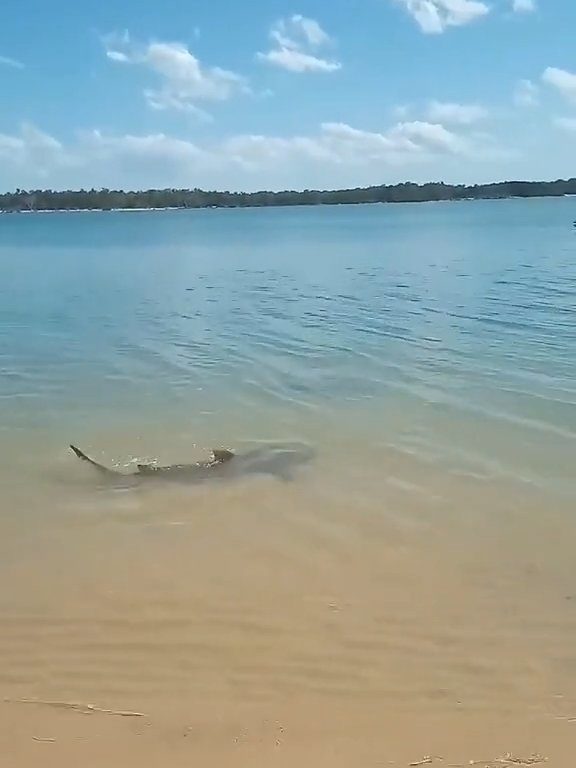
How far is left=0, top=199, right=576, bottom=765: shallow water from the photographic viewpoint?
5125 mm

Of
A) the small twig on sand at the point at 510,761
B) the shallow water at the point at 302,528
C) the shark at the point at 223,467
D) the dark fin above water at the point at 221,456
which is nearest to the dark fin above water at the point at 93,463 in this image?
the shark at the point at 223,467

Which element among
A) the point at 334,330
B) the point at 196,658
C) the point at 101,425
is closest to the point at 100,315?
the point at 334,330

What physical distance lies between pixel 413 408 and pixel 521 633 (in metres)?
6.30

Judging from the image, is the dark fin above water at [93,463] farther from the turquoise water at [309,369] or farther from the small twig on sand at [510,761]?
the small twig on sand at [510,761]

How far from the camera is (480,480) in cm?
862

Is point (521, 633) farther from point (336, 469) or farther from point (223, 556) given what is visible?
point (336, 469)

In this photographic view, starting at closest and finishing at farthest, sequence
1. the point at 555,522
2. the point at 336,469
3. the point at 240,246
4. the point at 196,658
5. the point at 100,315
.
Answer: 1. the point at 196,658
2. the point at 555,522
3. the point at 336,469
4. the point at 100,315
5. the point at 240,246

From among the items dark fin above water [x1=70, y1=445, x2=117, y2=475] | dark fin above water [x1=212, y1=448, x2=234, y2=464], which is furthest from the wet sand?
dark fin above water [x1=212, y1=448, x2=234, y2=464]

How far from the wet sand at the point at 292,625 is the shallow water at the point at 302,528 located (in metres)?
0.02

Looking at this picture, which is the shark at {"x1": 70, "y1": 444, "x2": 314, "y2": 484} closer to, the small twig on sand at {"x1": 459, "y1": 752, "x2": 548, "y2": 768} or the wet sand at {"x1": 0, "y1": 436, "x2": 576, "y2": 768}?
the wet sand at {"x1": 0, "y1": 436, "x2": 576, "y2": 768}

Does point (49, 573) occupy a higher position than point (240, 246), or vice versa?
point (240, 246)

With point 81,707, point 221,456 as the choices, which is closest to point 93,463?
point 221,456

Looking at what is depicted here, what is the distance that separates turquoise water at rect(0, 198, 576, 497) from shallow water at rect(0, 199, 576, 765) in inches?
2.4

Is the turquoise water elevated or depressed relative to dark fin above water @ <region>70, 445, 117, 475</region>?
elevated
